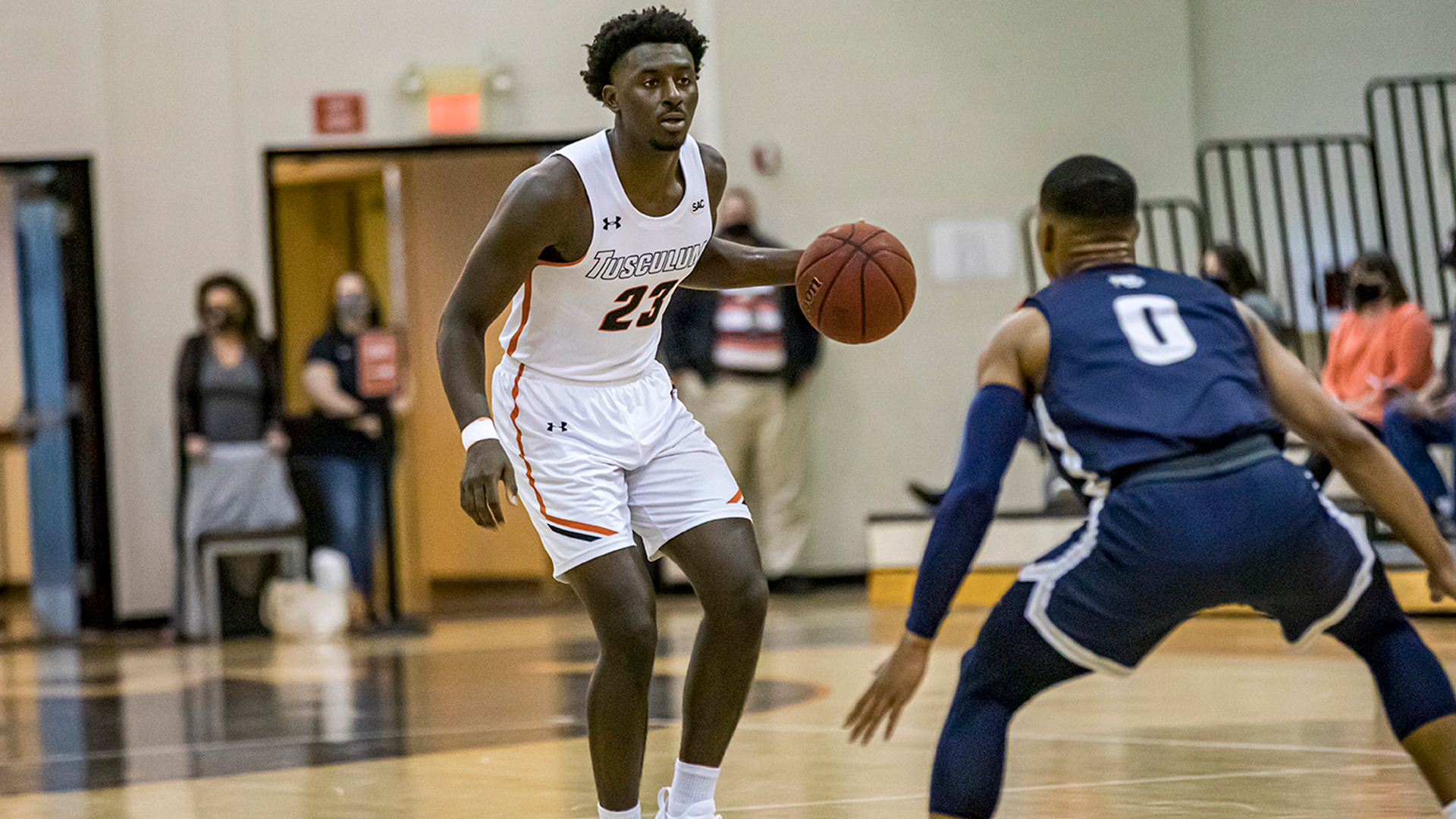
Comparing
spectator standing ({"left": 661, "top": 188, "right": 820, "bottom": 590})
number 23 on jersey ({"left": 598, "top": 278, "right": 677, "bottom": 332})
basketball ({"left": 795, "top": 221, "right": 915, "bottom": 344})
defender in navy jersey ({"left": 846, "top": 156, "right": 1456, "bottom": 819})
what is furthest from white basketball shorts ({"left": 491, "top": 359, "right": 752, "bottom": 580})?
spectator standing ({"left": 661, "top": 188, "right": 820, "bottom": 590})

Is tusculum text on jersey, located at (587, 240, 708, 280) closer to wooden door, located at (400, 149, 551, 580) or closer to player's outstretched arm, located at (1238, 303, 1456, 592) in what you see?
player's outstretched arm, located at (1238, 303, 1456, 592)

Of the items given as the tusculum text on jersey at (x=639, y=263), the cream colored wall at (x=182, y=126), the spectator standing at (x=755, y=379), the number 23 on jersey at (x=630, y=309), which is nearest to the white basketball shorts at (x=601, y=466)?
the number 23 on jersey at (x=630, y=309)

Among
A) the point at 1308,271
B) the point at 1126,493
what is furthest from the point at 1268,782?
the point at 1308,271

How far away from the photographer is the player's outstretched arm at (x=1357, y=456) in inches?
107

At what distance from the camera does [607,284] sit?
11.2 feet

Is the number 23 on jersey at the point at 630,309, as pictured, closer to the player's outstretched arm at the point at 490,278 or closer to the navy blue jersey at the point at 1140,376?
the player's outstretched arm at the point at 490,278

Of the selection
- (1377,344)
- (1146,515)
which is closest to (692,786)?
(1146,515)

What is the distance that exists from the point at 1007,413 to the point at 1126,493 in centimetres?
22

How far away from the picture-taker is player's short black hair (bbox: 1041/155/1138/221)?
9.16 ft

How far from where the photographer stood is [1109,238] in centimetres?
283

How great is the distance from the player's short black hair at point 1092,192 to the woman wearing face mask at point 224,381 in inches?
269

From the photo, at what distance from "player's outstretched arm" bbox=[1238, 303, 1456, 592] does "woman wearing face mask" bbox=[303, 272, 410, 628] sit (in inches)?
271

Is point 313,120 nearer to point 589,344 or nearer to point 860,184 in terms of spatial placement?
point 860,184

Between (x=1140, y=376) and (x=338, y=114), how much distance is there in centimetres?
788
